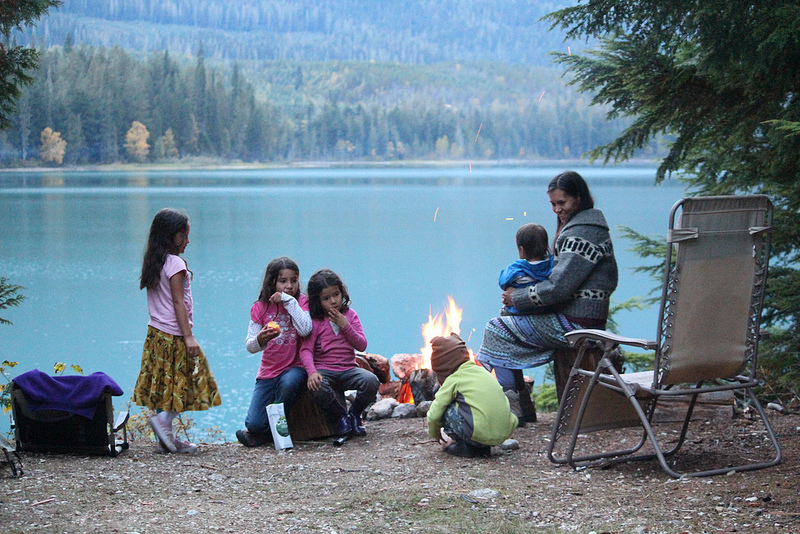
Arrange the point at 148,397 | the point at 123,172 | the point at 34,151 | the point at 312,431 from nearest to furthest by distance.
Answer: the point at 148,397
the point at 312,431
the point at 34,151
the point at 123,172

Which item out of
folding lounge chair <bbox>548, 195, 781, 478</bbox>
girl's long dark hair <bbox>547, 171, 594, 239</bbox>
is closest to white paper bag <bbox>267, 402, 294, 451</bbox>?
folding lounge chair <bbox>548, 195, 781, 478</bbox>

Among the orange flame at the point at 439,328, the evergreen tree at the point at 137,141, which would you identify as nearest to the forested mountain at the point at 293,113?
the evergreen tree at the point at 137,141

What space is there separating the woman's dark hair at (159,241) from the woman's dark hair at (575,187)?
2.02 meters

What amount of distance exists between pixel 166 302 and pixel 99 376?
0.54 metres

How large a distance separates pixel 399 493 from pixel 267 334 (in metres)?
1.43

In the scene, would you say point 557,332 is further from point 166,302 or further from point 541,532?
point 166,302

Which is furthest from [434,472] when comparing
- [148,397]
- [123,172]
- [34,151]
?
[123,172]

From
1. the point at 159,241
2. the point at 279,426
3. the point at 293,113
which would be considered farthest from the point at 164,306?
the point at 293,113

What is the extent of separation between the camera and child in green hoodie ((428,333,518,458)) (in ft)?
12.5

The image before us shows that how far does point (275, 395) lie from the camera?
450 centimetres

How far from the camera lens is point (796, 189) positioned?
5141mm

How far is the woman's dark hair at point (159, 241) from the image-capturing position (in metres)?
4.25

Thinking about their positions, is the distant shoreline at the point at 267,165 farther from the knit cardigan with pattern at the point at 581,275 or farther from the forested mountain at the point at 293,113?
the knit cardigan with pattern at the point at 581,275

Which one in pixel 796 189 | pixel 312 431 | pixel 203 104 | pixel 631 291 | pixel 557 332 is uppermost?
pixel 203 104
